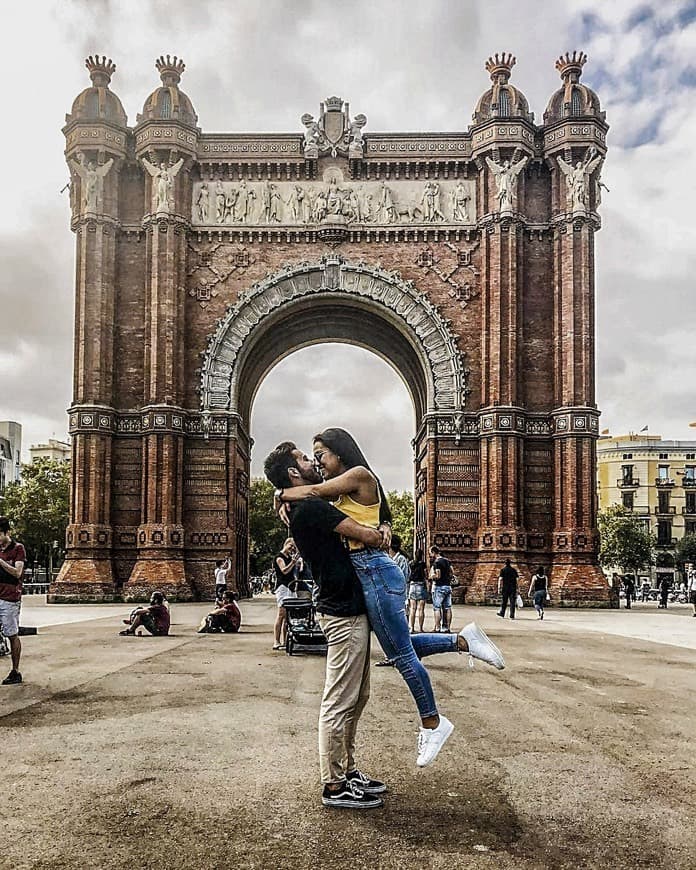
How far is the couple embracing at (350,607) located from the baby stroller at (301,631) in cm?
868

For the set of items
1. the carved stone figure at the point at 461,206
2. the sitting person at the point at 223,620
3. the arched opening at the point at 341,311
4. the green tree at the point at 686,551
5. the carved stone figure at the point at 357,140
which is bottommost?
the green tree at the point at 686,551

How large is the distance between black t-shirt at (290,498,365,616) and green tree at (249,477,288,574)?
246 feet

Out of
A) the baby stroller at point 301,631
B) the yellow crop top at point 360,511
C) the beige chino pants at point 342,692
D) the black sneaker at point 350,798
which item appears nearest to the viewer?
the black sneaker at point 350,798

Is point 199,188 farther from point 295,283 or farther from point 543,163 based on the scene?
point 543,163

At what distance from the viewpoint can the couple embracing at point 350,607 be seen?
5.75 meters

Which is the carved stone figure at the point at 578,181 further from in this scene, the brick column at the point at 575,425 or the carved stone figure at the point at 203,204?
the carved stone figure at the point at 203,204

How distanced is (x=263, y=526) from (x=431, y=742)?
263 feet

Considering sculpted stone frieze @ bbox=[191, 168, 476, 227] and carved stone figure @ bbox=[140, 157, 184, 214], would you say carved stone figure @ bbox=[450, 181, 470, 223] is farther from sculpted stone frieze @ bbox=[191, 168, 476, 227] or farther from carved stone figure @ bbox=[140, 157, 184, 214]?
carved stone figure @ bbox=[140, 157, 184, 214]

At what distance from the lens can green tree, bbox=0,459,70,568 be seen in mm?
58938

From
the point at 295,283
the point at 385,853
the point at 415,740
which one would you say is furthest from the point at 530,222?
the point at 385,853

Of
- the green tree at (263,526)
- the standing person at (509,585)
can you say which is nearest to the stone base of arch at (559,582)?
the standing person at (509,585)

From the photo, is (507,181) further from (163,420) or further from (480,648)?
(480,648)

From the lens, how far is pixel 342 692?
5777 mm

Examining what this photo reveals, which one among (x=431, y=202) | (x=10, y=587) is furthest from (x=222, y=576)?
(x=10, y=587)
